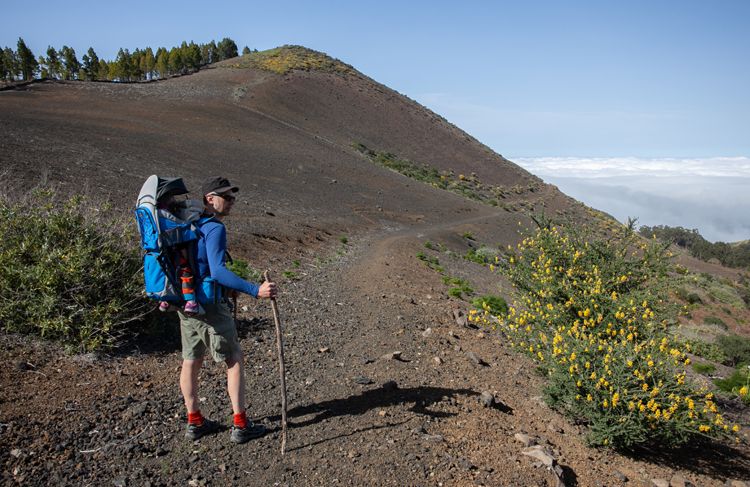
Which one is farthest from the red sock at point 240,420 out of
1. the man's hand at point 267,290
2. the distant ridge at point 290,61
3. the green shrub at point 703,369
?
the distant ridge at point 290,61

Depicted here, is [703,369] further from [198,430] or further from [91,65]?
[91,65]

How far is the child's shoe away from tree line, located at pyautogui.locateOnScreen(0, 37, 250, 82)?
5894 cm

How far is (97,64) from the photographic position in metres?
61.3

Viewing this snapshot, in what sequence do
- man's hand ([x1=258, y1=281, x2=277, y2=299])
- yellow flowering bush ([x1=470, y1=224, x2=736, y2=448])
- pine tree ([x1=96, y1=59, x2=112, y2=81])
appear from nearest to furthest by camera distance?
man's hand ([x1=258, y1=281, x2=277, y2=299])
yellow flowering bush ([x1=470, y1=224, x2=736, y2=448])
pine tree ([x1=96, y1=59, x2=112, y2=81])

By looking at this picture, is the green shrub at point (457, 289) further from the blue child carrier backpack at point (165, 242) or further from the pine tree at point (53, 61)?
the pine tree at point (53, 61)

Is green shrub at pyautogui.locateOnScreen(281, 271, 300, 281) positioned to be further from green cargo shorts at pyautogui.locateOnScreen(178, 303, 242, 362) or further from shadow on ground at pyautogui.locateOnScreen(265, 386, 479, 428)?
green cargo shorts at pyautogui.locateOnScreen(178, 303, 242, 362)

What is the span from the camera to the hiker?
142 inches

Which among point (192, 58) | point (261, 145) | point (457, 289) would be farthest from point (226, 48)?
point (457, 289)

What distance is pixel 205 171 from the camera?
21.9 m

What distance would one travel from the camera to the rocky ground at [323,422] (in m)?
3.73

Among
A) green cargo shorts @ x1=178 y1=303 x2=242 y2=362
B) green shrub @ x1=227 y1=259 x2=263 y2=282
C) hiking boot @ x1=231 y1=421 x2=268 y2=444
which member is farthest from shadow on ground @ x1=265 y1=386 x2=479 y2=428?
green shrub @ x1=227 y1=259 x2=263 y2=282

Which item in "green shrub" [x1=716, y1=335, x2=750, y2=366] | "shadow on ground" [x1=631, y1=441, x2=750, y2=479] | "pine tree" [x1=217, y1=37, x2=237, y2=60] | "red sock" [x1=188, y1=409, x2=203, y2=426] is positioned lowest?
"green shrub" [x1=716, y1=335, x2=750, y2=366]

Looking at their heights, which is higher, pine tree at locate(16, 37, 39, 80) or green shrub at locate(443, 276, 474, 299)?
pine tree at locate(16, 37, 39, 80)

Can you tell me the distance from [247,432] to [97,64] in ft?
227
